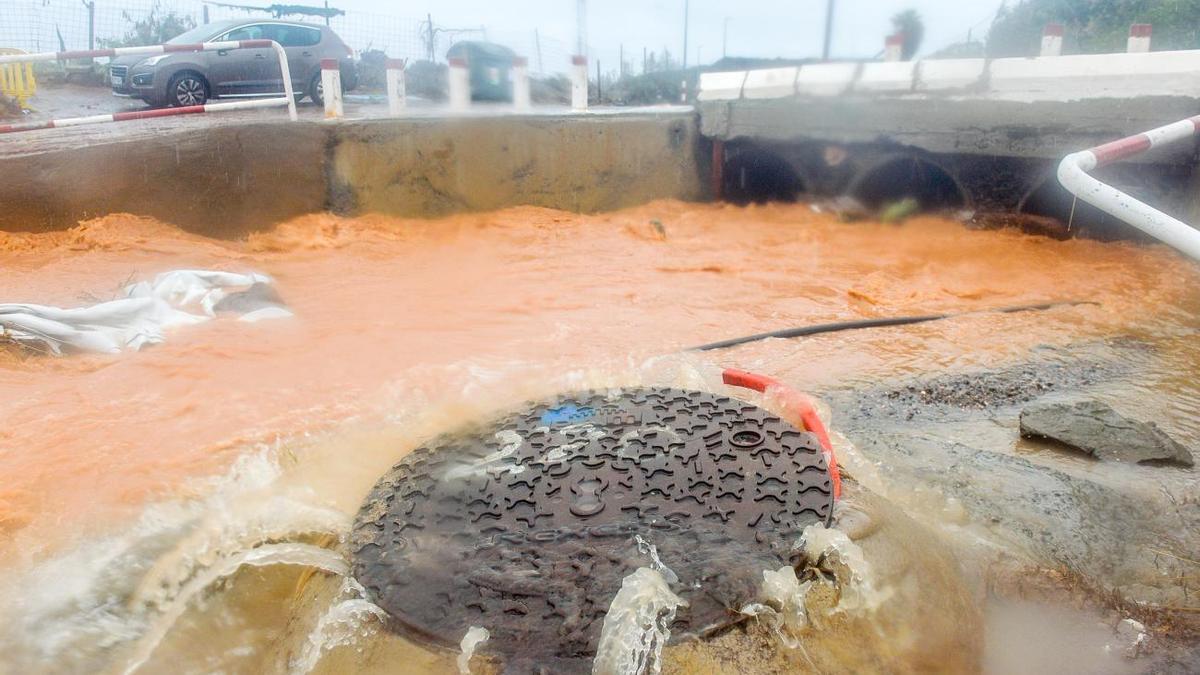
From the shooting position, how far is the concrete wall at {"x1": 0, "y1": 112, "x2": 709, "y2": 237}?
599 centimetres

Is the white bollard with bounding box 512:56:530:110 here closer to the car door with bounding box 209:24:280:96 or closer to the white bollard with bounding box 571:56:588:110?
the white bollard with bounding box 571:56:588:110

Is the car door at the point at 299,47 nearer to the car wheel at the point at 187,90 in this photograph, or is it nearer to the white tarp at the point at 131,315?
the car wheel at the point at 187,90

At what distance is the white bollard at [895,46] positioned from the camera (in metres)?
9.63

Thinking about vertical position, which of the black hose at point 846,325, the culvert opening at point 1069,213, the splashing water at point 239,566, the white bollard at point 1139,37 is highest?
the white bollard at point 1139,37

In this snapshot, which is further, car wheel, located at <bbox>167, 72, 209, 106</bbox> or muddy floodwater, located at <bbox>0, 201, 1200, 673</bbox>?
car wheel, located at <bbox>167, 72, 209, 106</bbox>

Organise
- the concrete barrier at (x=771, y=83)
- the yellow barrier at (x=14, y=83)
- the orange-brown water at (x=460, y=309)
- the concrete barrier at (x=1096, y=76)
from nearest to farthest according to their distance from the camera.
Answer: the orange-brown water at (x=460, y=309) → the concrete barrier at (x=1096, y=76) → the concrete barrier at (x=771, y=83) → the yellow barrier at (x=14, y=83)

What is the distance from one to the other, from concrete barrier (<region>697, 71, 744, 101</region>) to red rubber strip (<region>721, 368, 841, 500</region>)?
254 inches

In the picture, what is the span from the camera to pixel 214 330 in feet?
14.5

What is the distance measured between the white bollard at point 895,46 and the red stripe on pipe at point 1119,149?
26.4 feet

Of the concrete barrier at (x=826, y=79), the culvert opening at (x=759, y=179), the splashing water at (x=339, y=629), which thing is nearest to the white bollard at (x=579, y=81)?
the culvert opening at (x=759, y=179)

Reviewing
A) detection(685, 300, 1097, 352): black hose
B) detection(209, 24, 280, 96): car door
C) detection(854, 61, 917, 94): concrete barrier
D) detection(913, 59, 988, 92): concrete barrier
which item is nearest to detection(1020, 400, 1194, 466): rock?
detection(685, 300, 1097, 352): black hose

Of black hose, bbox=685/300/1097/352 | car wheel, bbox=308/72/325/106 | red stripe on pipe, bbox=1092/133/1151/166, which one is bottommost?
black hose, bbox=685/300/1097/352

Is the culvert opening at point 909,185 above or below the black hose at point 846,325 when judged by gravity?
above

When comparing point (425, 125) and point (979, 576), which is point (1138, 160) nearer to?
point (979, 576)
